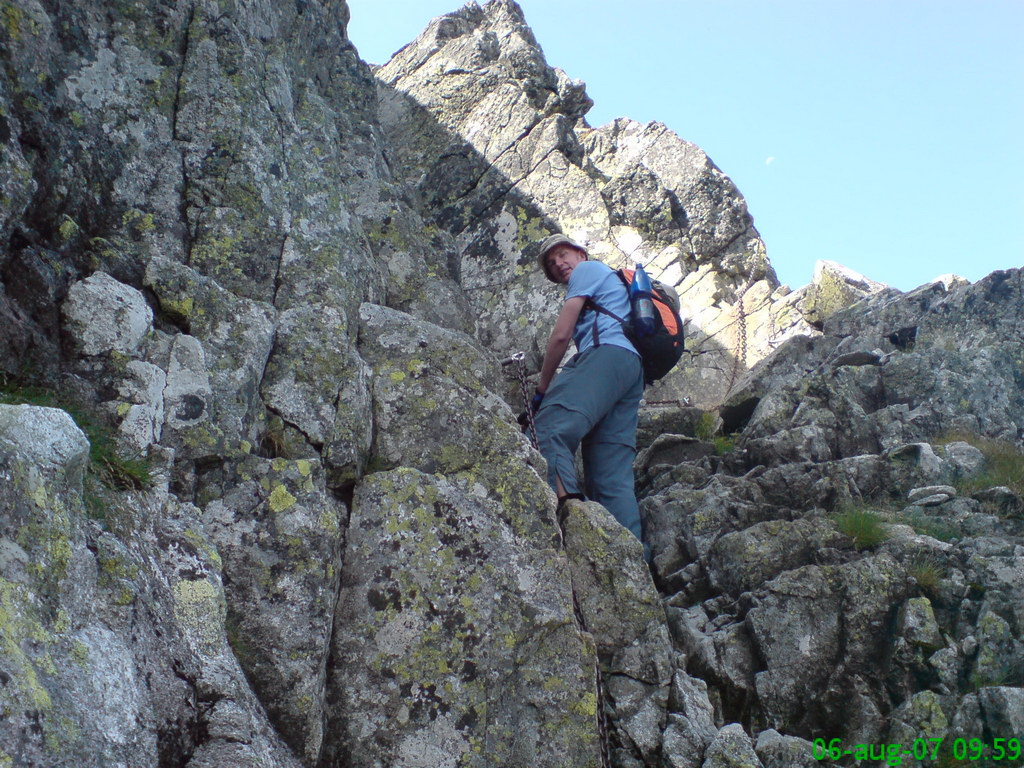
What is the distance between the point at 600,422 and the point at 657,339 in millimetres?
1027

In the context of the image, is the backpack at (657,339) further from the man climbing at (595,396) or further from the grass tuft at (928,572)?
the grass tuft at (928,572)

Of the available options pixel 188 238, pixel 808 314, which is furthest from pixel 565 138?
pixel 188 238

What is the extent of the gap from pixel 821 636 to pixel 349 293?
491 cm

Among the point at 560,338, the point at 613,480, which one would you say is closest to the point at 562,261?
the point at 560,338

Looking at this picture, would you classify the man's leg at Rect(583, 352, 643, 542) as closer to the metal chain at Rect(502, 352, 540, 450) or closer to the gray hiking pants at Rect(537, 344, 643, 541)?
the gray hiking pants at Rect(537, 344, 643, 541)

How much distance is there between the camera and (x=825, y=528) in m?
7.38

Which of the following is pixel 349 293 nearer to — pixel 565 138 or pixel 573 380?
pixel 573 380

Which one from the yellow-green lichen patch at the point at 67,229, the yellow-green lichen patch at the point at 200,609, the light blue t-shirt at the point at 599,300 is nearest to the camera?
the yellow-green lichen patch at the point at 200,609

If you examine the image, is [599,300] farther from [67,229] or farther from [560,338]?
[67,229]

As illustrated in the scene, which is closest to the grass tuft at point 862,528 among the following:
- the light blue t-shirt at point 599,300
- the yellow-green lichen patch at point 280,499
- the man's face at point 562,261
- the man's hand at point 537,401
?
the light blue t-shirt at point 599,300

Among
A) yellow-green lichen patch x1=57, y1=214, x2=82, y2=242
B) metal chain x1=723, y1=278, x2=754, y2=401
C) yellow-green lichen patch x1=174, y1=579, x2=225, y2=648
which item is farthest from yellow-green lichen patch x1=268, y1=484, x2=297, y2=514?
metal chain x1=723, y1=278, x2=754, y2=401
